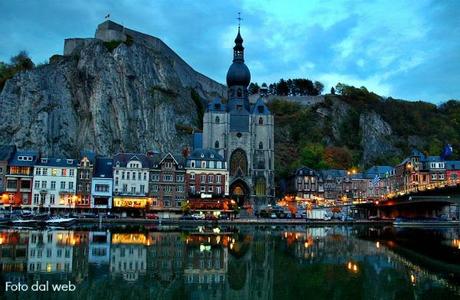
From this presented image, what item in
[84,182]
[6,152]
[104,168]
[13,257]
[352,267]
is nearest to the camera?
[13,257]

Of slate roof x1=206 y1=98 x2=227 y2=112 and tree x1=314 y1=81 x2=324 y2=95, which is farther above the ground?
tree x1=314 y1=81 x2=324 y2=95

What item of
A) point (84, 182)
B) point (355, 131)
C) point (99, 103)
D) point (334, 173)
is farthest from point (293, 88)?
point (84, 182)

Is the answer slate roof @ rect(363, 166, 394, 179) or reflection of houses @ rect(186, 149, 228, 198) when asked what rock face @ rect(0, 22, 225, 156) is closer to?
reflection of houses @ rect(186, 149, 228, 198)

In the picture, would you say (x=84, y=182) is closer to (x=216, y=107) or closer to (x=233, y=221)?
(x=233, y=221)

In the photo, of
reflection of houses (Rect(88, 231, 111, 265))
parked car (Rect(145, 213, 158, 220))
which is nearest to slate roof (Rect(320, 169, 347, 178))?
parked car (Rect(145, 213, 158, 220))

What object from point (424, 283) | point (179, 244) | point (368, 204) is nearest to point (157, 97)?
point (368, 204)

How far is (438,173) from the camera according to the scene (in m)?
92.1

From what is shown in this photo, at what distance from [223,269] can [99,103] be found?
76.6 meters

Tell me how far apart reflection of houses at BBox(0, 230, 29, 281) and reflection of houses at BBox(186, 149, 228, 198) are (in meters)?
39.9

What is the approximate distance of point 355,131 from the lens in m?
136

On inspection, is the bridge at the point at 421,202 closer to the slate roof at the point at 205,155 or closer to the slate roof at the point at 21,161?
the slate roof at the point at 205,155

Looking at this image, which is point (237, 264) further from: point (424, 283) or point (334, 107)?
point (334, 107)

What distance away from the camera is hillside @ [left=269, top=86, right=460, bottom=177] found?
400 ft

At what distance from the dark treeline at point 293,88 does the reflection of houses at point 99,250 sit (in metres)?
127
